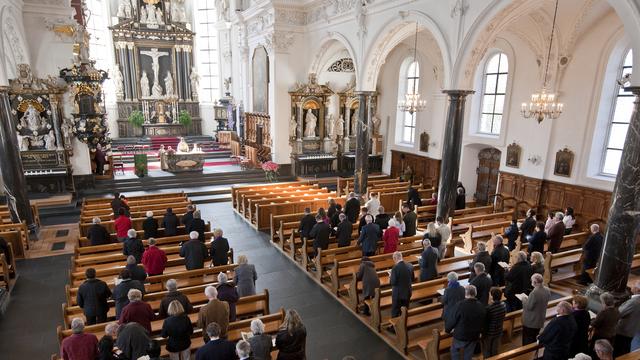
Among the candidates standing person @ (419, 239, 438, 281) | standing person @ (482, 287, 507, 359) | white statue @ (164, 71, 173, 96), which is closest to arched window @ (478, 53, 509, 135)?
standing person @ (419, 239, 438, 281)

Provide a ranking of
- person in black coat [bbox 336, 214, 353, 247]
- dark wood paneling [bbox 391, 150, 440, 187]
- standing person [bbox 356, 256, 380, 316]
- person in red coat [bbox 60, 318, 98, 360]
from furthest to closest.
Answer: dark wood paneling [bbox 391, 150, 440, 187], person in black coat [bbox 336, 214, 353, 247], standing person [bbox 356, 256, 380, 316], person in red coat [bbox 60, 318, 98, 360]

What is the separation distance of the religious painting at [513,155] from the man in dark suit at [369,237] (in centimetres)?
733

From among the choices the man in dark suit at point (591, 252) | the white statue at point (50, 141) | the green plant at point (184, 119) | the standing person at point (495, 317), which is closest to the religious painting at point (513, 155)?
the man in dark suit at point (591, 252)

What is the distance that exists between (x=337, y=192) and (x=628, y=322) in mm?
9978

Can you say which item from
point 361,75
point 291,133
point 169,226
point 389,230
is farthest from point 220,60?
point 389,230

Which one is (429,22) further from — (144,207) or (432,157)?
(144,207)

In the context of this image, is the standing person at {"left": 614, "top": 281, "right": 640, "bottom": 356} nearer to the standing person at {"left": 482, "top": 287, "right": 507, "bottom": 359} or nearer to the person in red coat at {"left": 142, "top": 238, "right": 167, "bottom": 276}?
the standing person at {"left": 482, "top": 287, "right": 507, "bottom": 359}

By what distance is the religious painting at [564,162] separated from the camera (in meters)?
11.6

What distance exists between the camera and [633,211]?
6.29 m

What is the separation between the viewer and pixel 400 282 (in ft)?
20.0

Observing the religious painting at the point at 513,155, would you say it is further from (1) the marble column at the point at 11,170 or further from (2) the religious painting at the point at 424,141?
(1) the marble column at the point at 11,170

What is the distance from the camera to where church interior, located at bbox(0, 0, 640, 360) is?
215 inches

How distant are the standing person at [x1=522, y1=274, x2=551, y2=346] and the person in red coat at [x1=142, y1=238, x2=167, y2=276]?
572cm

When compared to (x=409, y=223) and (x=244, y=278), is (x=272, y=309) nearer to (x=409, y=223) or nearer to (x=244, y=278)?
(x=244, y=278)
